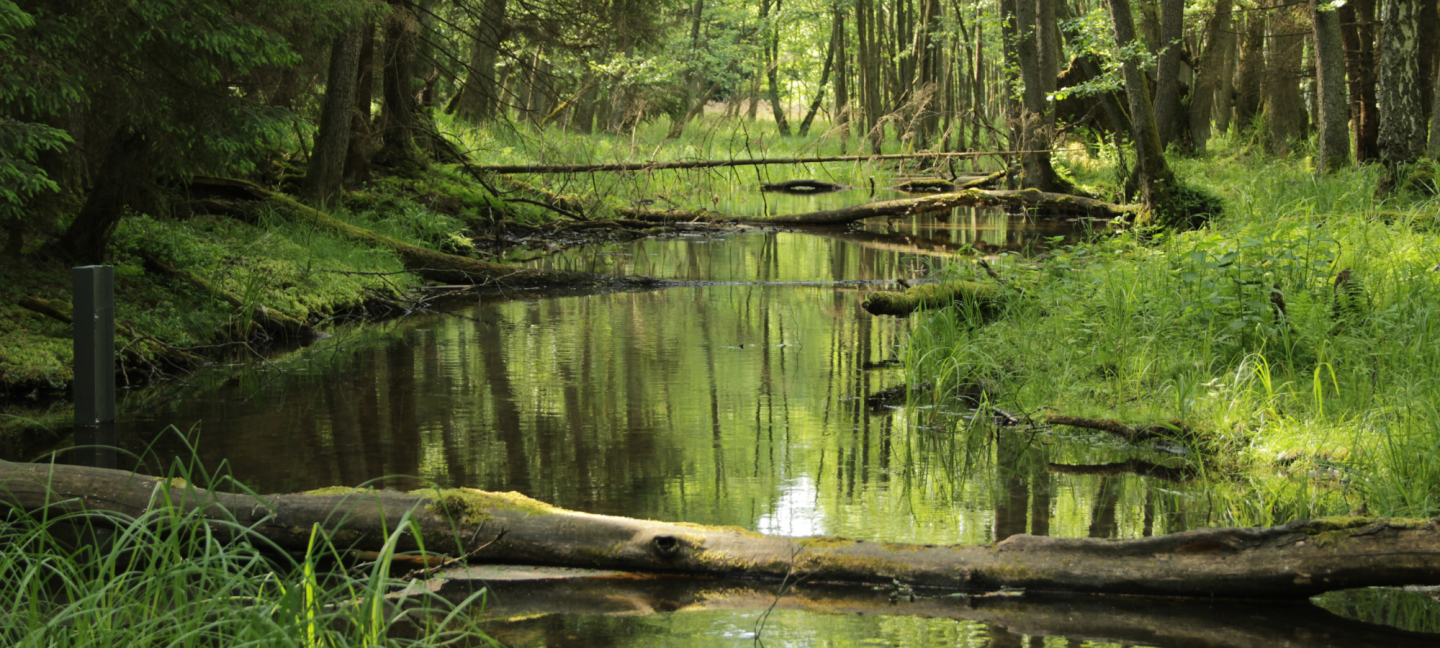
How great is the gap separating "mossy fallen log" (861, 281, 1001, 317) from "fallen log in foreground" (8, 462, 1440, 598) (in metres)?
4.28

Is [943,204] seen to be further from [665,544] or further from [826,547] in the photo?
[665,544]

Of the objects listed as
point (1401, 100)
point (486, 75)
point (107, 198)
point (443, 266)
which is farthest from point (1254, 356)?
point (486, 75)

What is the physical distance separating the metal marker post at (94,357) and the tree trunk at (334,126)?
271 inches

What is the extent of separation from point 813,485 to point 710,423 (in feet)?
4.06

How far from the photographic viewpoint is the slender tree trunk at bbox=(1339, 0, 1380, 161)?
1423 centimetres

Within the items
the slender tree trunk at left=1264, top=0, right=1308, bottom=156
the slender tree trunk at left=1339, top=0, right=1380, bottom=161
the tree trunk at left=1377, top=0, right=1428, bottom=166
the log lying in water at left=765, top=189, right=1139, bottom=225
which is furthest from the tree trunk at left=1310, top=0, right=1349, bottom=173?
the slender tree trunk at left=1264, top=0, right=1308, bottom=156

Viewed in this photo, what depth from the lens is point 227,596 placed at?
8.79 feet

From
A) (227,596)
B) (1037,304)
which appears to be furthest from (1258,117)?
(227,596)

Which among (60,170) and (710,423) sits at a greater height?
(60,170)

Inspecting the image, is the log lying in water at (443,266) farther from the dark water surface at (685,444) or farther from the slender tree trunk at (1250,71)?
the slender tree trunk at (1250,71)

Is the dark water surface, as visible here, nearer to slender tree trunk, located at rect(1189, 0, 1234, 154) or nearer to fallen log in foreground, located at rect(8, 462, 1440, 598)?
fallen log in foreground, located at rect(8, 462, 1440, 598)

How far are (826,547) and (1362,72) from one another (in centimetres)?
1438

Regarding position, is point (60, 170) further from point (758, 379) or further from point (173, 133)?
point (758, 379)

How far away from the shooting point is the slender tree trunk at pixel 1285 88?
21.5 metres
